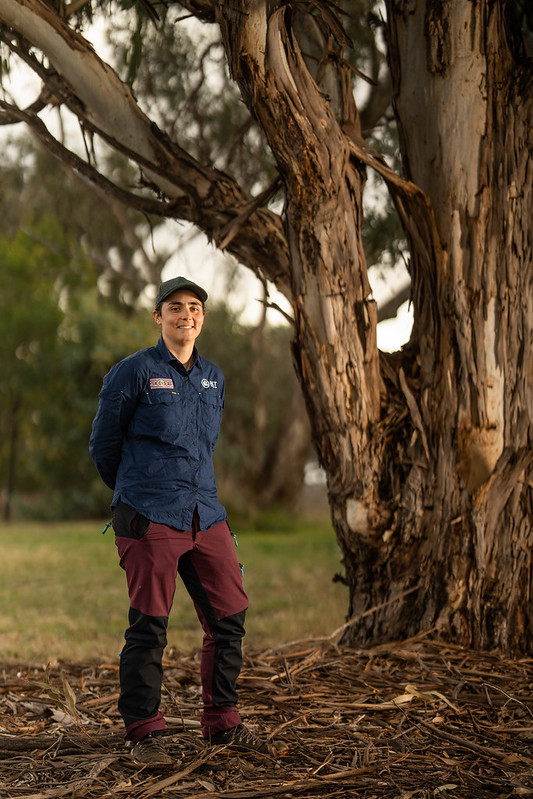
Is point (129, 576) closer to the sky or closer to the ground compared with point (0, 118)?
closer to the ground

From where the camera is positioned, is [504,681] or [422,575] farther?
[422,575]

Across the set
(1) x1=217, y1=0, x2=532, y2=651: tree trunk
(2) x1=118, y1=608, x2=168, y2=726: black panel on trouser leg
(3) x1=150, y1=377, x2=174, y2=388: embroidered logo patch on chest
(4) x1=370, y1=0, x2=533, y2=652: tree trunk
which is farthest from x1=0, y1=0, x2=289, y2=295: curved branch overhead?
(2) x1=118, y1=608, x2=168, y2=726: black panel on trouser leg

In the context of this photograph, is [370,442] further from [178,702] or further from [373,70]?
[373,70]

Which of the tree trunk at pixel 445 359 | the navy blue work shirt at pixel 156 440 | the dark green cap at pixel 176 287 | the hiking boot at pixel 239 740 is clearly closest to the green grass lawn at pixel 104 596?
the tree trunk at pixel 445 359

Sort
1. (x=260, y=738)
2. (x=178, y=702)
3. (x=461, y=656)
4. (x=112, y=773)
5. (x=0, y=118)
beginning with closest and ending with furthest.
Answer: (x=112, y=773) → (x=260, y=738) → (x=178, y=702) → (x=461, y=656) → (x=0, y=118)

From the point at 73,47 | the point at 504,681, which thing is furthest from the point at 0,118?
the point at 504,681

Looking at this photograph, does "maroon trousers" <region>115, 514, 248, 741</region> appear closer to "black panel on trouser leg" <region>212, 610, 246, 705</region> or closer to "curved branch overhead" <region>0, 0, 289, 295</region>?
"black panel on trouser leg" <region>212, 610, 246, 705</region>

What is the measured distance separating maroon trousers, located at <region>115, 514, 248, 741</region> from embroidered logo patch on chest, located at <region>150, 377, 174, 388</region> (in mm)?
545

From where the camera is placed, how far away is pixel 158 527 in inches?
135

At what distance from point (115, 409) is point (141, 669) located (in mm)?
981

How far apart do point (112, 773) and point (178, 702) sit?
3.32 ft

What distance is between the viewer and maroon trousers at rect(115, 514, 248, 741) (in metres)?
3.39

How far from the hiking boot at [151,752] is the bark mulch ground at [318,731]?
0.13ft

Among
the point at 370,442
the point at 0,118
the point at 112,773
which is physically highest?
the point at 0,118
